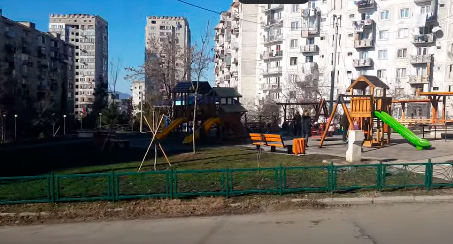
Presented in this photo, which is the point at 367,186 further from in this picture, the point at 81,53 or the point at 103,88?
the point at 81,53

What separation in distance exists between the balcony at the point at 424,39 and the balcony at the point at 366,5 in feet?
22.9

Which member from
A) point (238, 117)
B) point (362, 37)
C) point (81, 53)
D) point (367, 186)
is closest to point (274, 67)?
point (362, 37)

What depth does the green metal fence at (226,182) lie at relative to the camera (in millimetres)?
9531

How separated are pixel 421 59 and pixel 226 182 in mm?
47228

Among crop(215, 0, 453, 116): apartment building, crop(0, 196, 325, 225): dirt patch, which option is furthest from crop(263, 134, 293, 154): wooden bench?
crop(215, 0, 453, 116): apartment building

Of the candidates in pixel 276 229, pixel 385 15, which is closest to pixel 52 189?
pixel 276 229

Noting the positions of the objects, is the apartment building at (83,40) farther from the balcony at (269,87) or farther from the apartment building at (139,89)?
the balcony at (269,87)

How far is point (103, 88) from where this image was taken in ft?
218

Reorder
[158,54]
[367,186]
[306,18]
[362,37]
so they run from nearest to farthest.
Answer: [367,186], [158,54], [362,37], [306,18]

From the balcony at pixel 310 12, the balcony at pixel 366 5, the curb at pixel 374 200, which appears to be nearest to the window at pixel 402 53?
the balcony at pixel 366 5

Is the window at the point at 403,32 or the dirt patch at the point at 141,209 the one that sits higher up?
the window at the point at 403,32

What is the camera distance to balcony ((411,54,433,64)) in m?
49.4

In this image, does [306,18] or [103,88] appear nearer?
[306,18]

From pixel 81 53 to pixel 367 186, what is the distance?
11503cm
